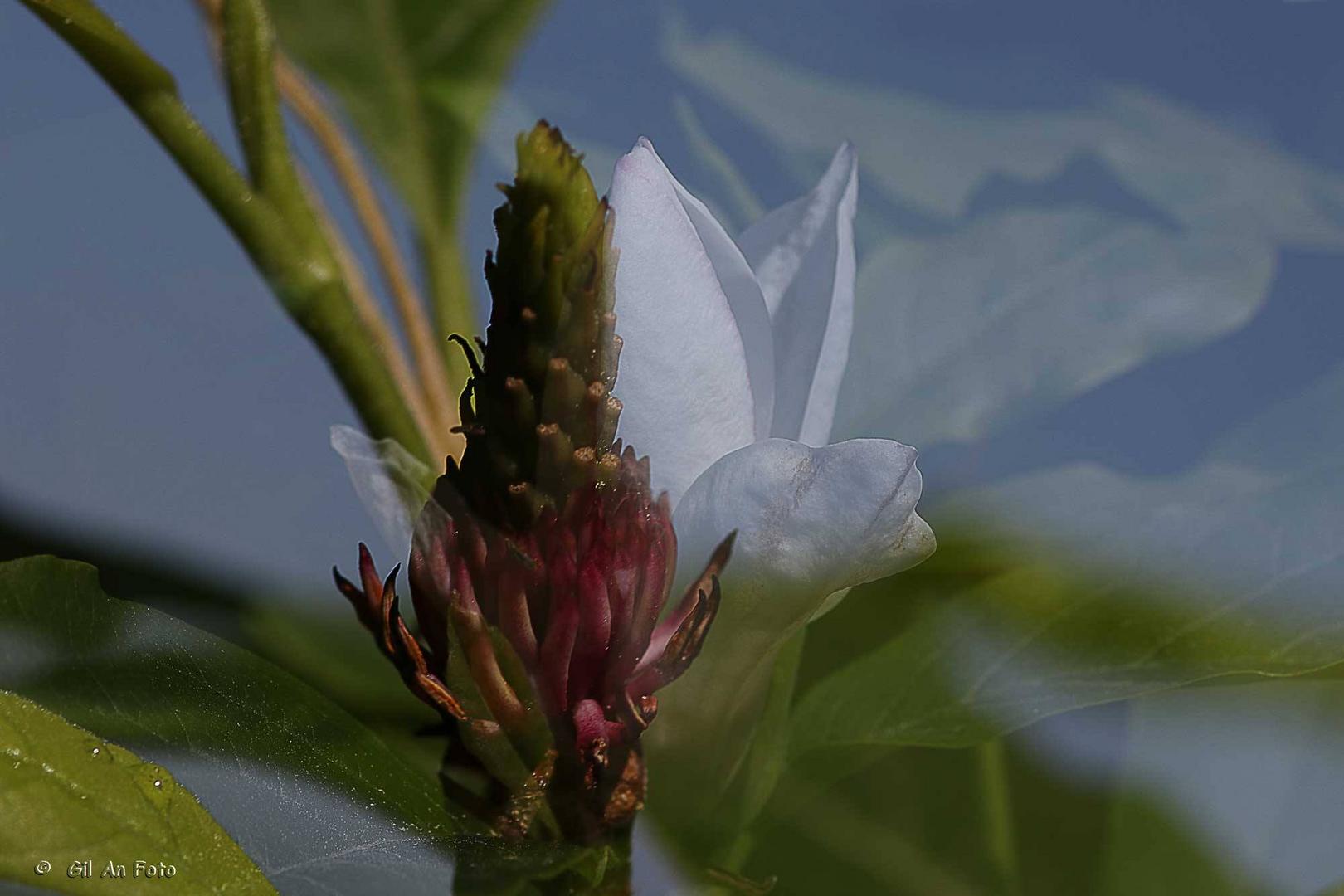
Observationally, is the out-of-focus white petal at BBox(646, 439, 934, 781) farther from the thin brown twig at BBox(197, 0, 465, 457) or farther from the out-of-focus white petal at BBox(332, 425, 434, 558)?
the thin brown twig at BBox(197, 0, 465, 457)

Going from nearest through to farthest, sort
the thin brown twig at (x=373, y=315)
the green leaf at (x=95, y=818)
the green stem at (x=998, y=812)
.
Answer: the green leaf at (x=95, y=818) < the green stem at (x=998, y=812) < the thin brown twig at (x=373, y=315)

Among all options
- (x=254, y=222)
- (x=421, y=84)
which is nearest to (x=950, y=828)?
(x=254, y=222)

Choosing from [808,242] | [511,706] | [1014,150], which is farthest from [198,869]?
[1014,150]

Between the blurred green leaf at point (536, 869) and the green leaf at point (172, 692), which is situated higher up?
the green leaf at point (172, 692)

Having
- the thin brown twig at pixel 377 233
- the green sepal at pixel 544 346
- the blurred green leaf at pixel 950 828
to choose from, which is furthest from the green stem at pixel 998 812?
the thin brown twig at pixel 377 233

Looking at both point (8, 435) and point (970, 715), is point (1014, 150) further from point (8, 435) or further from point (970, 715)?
point (8, 435)

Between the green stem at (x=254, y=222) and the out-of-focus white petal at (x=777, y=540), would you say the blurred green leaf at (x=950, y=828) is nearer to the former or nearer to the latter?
the out-of-focus white petal at (x=777, y=540)

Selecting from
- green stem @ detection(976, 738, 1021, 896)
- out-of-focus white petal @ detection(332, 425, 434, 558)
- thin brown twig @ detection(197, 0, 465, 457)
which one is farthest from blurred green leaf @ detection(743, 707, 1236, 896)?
thin brown twig @ detection(197, 0, 465, 457)
